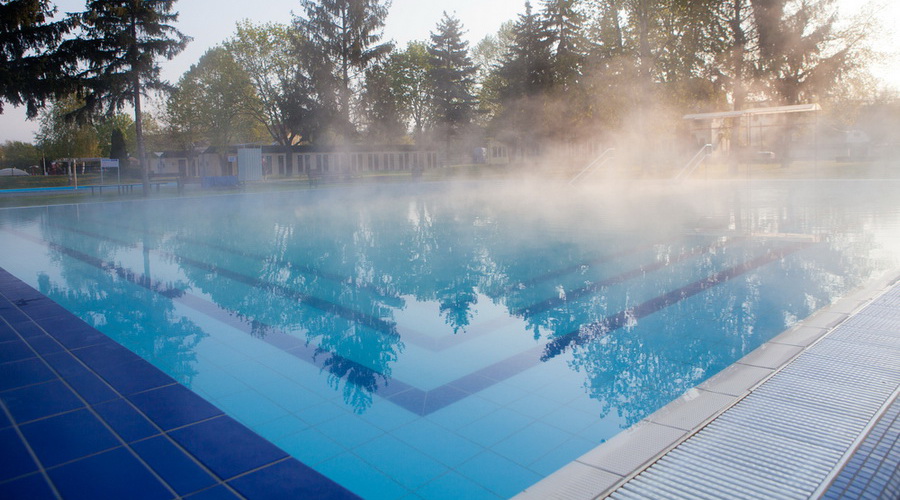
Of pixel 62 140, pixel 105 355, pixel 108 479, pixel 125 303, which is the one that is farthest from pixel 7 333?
pixel 62 140

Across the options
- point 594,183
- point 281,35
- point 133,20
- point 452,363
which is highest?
point 281,35

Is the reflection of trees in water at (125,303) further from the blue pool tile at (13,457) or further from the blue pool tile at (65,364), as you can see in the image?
the blue pool tile at (13,457)

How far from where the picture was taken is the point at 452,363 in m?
3.80

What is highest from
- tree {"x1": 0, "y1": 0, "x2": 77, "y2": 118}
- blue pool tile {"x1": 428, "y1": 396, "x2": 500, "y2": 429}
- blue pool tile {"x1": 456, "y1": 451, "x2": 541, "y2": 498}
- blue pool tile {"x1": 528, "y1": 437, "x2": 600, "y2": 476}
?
tree {"x1": 0, "y1": 0, "x2": 77, "y2": 118}

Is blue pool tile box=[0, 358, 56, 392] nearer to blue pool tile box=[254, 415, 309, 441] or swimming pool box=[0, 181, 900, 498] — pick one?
swimming pool box=[0, 181, 900, 498]

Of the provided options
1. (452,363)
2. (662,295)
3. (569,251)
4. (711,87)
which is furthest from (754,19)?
(452,363)

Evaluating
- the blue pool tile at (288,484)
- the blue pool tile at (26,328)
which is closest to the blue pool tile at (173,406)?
the blue pool tile at (288,484)

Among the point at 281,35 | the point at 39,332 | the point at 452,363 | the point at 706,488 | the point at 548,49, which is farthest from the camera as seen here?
the point at 281,35

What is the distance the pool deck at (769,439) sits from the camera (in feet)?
6.42

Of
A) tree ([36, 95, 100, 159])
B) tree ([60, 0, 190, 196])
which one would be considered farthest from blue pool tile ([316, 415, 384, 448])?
tree ([36, 95, 100, 159])

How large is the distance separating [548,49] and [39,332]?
2607 centimetres

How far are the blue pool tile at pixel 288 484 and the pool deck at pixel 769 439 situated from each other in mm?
711

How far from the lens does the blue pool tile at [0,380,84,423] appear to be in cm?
284

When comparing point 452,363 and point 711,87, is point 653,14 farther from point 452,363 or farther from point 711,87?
point 452,363
